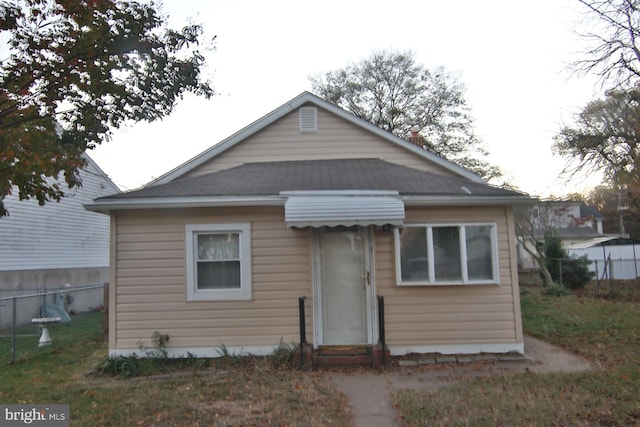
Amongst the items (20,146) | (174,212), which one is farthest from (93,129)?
(174,212)

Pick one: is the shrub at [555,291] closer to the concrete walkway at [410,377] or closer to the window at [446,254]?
the concrete walkway at [410,377]

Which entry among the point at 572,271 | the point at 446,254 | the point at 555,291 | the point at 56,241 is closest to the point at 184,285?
the point at 446,254

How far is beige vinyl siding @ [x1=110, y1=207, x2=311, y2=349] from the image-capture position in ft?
26.3

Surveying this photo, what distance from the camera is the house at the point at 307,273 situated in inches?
315

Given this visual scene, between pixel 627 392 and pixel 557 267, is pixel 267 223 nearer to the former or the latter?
pixel 627 392

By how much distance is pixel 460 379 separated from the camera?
22.0 ft

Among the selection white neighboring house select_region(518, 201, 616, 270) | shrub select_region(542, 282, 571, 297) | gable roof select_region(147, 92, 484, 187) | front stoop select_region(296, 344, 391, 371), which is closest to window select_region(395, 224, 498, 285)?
front stoop select_region(296, 344, 391, 371)

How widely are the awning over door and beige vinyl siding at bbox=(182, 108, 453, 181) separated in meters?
3.45

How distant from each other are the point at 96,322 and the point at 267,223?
9664 mm

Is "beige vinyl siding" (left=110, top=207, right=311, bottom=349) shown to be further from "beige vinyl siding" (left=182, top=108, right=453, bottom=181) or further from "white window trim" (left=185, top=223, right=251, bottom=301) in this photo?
"beige vinyl siding" (left=182, top=108, right=453, bottom=181)

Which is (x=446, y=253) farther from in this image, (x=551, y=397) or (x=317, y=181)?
(x=551, y=397)

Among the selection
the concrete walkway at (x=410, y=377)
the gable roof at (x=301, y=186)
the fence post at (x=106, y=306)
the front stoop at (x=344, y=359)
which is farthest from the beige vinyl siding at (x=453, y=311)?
the fence post at (x=106, y=306)

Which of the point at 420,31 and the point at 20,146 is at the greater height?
the point at 420,31

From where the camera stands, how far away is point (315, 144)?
10938 mm
